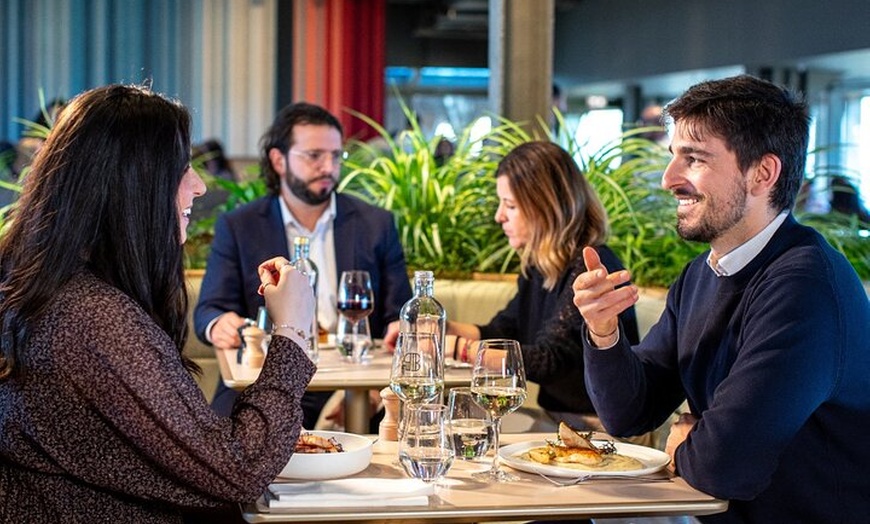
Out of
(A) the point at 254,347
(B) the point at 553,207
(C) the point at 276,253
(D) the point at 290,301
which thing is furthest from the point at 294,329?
(C) the point at 276,253

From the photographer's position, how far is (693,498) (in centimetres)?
200

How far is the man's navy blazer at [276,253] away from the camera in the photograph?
4.06 metres

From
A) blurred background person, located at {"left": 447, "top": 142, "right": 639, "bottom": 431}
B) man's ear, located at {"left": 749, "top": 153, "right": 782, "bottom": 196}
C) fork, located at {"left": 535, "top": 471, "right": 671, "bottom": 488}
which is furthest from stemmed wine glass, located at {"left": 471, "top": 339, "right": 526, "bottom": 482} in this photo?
blurred background person, located at {"left": 447, "top": 142, "right": 639, "bottom": 431}

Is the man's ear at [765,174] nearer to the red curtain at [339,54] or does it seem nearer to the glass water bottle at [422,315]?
the glass water bottle at [422,315]

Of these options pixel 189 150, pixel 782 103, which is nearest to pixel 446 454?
pixel 189 150

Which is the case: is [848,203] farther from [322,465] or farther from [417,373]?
[322,465]

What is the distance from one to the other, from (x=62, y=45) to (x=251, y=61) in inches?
63.9

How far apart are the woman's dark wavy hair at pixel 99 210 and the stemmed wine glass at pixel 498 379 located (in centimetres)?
56

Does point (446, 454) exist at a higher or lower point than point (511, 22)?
lower

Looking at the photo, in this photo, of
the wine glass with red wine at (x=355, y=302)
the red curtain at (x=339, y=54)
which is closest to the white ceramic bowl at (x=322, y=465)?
Answer: the wine glass with red wine at (x=355, y=302)

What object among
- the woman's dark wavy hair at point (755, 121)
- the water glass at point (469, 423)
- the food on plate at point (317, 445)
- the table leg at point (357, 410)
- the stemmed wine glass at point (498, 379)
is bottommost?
the table leg at point (357, 410)

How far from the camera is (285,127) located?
4.36 meters

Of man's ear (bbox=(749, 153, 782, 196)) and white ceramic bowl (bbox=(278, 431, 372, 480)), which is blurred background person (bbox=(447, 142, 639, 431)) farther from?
white ceramic bowl (bbox=(278, 431, 372, 480))

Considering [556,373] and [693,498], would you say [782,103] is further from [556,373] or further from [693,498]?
[556,373]
